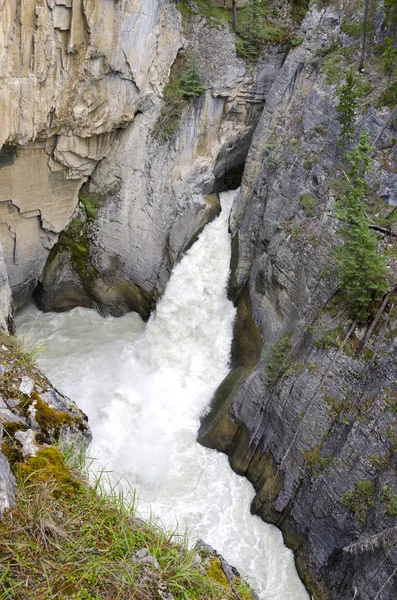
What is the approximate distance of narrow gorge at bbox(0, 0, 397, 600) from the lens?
9.43 metres

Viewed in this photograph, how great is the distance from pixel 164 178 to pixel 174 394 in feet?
21.1

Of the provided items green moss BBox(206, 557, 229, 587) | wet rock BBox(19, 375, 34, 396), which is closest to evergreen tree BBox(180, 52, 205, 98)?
wet rock BBox(19, 375, 34, 396)

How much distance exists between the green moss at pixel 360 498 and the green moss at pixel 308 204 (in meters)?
5.93

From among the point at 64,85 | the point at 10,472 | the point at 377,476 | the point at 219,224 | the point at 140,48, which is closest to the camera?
the point at 10,472

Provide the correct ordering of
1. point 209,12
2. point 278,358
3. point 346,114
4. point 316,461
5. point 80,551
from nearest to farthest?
point 80,551, point 316,461, point 278,358, point 346,114, point 209,12

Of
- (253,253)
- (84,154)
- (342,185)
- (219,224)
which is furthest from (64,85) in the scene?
(342,185)

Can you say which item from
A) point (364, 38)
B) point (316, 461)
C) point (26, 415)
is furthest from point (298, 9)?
point (26, 415)

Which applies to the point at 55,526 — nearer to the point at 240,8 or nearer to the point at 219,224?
the point at 219,224

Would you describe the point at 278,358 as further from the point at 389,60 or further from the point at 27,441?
the point at 27,441

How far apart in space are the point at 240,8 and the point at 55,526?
16.4 meters

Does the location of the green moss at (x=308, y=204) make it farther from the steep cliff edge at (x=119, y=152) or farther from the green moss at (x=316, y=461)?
the green moss at (x=316, y=461)

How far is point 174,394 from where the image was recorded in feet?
44.7

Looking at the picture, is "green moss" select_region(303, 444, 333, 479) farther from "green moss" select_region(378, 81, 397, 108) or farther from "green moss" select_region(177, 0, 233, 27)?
"green moss" select_region(177, 0, 233, 27)

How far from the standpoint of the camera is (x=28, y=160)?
45.7ft
